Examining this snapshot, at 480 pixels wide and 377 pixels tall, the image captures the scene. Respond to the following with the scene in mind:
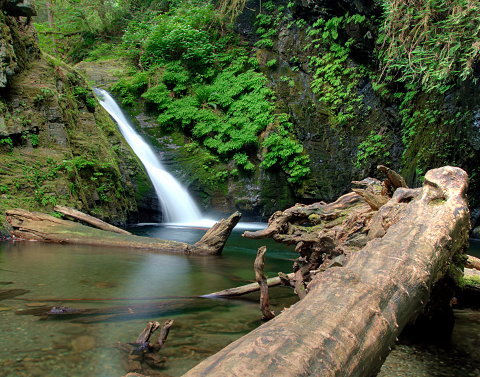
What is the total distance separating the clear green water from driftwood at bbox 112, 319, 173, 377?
6 centimetres

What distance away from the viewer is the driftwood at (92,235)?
6.20m

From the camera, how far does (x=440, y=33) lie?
8.41 m

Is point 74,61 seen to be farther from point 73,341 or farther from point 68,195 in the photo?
point 73,341

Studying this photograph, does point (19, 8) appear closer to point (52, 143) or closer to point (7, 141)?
point (52, 143)

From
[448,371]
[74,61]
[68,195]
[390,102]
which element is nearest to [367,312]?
[448,371]

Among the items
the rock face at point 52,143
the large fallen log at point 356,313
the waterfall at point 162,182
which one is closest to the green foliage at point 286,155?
the waterfall at point 162,182

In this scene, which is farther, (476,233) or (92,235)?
(476,233)

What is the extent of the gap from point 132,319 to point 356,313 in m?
2.20

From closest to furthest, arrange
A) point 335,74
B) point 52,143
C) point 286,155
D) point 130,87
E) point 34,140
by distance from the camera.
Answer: point 34,140, point 52,143, point 286,155, point 335,74, point 130,87

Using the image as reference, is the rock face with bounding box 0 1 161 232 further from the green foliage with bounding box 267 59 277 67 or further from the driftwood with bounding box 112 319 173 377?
the green foliage with bounding box 267 59 277 67

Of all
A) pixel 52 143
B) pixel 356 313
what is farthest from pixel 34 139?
pixel 356 313

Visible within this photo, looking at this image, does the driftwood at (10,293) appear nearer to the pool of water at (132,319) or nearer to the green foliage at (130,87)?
the pool of water at (132,319)

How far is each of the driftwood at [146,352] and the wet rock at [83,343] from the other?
163 mm

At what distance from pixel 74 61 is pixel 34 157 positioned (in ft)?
55.4
